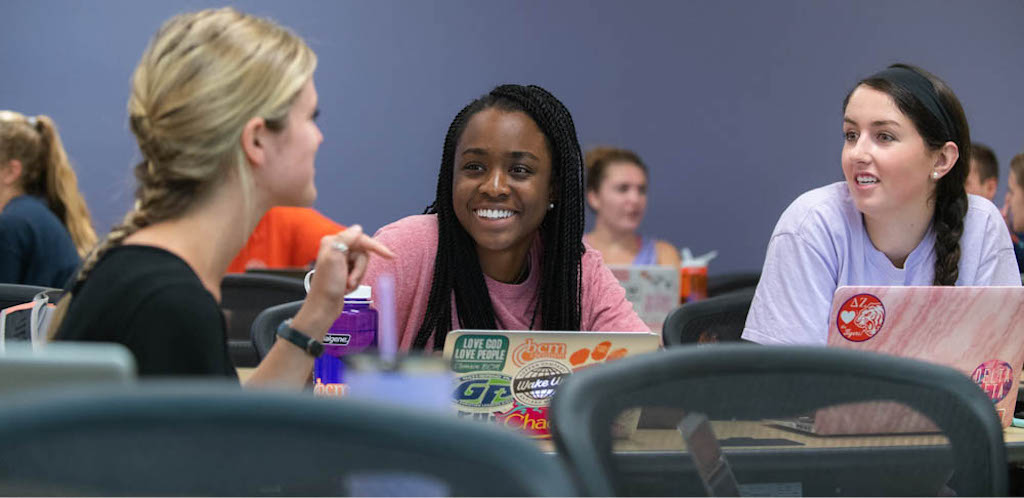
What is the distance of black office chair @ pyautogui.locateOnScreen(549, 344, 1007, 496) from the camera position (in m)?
0.95

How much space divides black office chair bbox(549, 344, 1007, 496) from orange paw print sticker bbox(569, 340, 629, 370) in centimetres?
43

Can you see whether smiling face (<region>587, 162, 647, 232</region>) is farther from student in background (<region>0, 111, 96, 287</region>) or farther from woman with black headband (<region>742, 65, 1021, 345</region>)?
woman with black headband (<region>742, 65, 1021, 345</region>)

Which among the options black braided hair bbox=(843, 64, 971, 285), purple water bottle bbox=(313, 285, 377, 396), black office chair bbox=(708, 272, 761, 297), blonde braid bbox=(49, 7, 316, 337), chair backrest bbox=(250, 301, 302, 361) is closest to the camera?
blonde braid bbox=(49, 7, 316, 337)

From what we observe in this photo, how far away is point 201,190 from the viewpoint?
4.53 feet

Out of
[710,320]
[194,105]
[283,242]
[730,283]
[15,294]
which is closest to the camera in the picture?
[194,105]

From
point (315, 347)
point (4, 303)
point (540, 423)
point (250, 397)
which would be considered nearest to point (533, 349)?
point (540, 423)

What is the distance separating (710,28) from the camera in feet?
17.9

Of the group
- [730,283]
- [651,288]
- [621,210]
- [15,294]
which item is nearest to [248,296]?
[15,294]

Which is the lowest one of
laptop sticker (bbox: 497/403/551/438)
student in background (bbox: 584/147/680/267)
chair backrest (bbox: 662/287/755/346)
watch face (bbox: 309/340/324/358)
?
student in background (bbox: 584/147/680/267)

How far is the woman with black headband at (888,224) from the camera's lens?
84.8 inches

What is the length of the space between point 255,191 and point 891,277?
1331 mm

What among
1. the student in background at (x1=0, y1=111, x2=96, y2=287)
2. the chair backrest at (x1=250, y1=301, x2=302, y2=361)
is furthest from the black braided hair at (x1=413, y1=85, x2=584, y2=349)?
the student in background at (x1=0, y1=111, x2=96, y2=287)

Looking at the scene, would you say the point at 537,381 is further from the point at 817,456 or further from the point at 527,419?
the point at 817,456

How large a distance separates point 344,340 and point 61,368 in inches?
34.1
